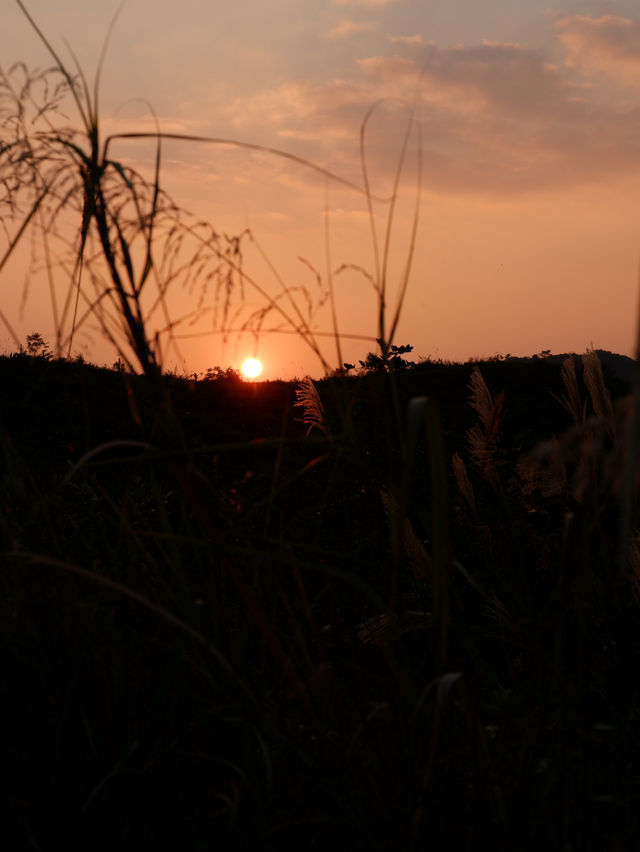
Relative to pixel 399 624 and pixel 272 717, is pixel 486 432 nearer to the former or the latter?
pixel 399 624

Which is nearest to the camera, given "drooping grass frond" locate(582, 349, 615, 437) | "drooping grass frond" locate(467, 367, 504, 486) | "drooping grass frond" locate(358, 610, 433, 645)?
"drooping grass frond" locate(358, 610, 433, 645)

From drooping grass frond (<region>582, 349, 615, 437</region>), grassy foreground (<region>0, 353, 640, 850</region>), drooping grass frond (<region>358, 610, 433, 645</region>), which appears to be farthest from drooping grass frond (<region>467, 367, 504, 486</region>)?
grassy foreground (<region>0, 353, 640, 850</region>)

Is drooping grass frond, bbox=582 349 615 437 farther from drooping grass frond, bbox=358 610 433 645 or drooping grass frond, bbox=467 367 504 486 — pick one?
drooping grass frond, bbox=358 610 433 645

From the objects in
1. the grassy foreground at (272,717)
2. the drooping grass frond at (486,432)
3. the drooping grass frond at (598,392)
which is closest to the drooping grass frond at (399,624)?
the grassy foreground at (272,717)

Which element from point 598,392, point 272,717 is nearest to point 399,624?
point 272,717

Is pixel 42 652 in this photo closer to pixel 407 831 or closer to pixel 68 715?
pixel 68 715

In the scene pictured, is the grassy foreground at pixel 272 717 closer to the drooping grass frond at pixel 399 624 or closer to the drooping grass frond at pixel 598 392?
the drooping grass frond at pixel 399 624

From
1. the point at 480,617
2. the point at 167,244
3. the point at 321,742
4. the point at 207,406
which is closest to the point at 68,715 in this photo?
the point at 321,742

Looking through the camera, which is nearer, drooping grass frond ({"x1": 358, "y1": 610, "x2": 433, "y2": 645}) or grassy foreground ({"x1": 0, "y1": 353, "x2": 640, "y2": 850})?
grassy foreground ({"x1": 0, "y1": 353, "x2": 640, "y2": 850})

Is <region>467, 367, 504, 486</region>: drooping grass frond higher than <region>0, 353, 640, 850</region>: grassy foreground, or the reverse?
<region>467, 367, 504, 486</region>: drooping grass frond

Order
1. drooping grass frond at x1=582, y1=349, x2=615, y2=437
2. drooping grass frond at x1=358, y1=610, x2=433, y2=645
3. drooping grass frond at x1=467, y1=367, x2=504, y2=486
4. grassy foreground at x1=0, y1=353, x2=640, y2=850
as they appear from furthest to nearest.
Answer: drooping grass frond at x1=582, y1=349, x2=615, y2=437 → drooping grass frond at x1=467, y1=367, x2=504, y2=486 → drooping grass frond at x1=358, y1=610, x2=433, y2=645 → grassy foreground at x1=0, y1=353, x2=640, y2=850

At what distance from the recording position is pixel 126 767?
1.50 meters

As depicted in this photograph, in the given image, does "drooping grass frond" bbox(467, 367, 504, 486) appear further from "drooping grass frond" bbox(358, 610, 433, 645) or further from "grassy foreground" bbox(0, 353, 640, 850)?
"grassy foreground" bbox(0, 353, 640, 850)

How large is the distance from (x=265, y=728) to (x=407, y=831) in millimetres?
287
